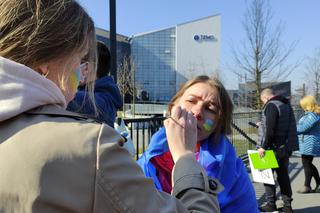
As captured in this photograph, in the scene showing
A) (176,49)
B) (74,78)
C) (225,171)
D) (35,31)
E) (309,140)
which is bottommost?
(309,140)

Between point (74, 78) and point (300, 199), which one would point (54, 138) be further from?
point (300, 199)

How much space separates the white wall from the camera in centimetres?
6925

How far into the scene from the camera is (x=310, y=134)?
779 centimetres

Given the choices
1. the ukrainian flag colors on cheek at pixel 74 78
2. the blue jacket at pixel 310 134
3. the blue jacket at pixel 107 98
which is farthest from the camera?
the blue jacket at pixel 310 134

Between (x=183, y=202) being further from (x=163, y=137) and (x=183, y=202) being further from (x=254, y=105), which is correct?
(x=254, y=105)

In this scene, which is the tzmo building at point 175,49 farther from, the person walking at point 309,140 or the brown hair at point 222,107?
the brown hair at point 222,107

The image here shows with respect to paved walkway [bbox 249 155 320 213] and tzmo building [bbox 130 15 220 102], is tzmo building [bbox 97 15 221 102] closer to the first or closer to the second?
tzmo building [bbox 130 15 220 102]

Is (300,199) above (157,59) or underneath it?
underneath

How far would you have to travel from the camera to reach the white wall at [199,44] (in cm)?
6925

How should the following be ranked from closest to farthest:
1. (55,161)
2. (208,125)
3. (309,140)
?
(55,161) → (208,125) → (309,140)

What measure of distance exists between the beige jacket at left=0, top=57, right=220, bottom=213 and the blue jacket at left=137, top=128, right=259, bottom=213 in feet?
3.24

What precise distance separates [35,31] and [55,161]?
1.24 ft

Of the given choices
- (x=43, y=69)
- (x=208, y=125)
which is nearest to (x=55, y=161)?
(x=43, y=69)

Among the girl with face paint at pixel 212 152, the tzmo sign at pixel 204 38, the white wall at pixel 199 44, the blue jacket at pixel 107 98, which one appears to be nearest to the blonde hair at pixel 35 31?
the girl with face paint at pixel 212 152
